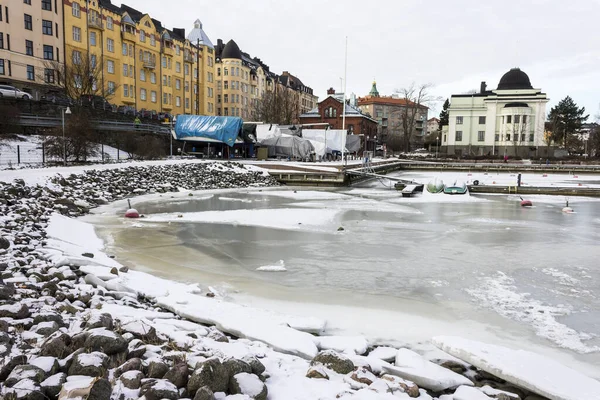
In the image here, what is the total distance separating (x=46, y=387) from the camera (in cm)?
343

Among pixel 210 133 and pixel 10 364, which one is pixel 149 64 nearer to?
pixel 210 133

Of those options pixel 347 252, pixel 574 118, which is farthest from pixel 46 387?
pixel 574 118

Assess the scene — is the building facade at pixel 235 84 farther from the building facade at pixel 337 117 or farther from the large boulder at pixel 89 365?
the large boulder at pixel 89 365

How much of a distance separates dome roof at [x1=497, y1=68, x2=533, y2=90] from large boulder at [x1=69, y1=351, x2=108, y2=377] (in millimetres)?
83277

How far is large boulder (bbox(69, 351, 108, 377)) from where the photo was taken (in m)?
3.67

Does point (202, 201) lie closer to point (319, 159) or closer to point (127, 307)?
point (127, 307)

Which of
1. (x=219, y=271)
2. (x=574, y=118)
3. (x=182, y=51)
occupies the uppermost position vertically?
(x=182, y=51)

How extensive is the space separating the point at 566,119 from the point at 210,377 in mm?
98071

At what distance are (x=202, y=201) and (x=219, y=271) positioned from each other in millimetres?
11397

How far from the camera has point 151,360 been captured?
404 cm

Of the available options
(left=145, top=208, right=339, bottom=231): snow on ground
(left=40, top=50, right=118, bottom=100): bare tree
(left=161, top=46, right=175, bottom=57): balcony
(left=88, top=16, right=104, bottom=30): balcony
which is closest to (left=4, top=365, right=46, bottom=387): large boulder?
(left=145, top=208, right=339, bottom=231): snow on ground

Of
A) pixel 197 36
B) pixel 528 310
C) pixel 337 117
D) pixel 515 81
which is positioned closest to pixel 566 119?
pixel 515 81

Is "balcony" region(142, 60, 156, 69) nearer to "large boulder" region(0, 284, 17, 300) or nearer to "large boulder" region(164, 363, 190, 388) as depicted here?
"large boulder" region(0, 284, 17, 300)

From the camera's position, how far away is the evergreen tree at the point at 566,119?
8481 centimetres
